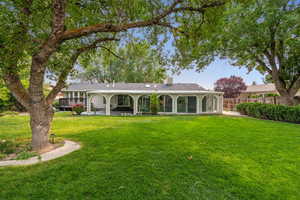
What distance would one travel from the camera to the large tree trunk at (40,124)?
4508 millimetres

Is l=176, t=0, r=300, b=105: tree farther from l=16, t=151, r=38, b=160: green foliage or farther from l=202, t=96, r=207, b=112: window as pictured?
l=16, t=151, r=38, b=160: green foliage

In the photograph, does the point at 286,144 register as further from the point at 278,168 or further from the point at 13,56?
the point at 13,56

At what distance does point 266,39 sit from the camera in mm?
11867

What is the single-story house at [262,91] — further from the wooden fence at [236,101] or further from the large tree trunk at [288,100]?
the large tree trunk at [288,100]

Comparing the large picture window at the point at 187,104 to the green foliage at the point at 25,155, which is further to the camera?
the large picture window at the point at 187,104

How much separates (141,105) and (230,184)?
561 inches

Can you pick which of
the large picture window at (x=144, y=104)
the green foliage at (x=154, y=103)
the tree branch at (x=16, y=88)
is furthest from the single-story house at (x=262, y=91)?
the tree branch at (x=16, y=88)

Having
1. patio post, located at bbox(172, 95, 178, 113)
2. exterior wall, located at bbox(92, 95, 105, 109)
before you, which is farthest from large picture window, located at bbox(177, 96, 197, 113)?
exterior wall, located at bbox(92, 95, 105, 109)

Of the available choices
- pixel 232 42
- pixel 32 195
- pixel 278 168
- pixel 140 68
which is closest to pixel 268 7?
pixel 232 42

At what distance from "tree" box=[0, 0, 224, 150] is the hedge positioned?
10.9 meters

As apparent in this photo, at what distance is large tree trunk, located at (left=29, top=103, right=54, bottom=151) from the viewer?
14.8ft

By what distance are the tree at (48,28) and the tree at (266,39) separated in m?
5.11

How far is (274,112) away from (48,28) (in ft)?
50.4

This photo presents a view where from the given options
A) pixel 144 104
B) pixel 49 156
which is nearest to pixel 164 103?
pixel 144 104
